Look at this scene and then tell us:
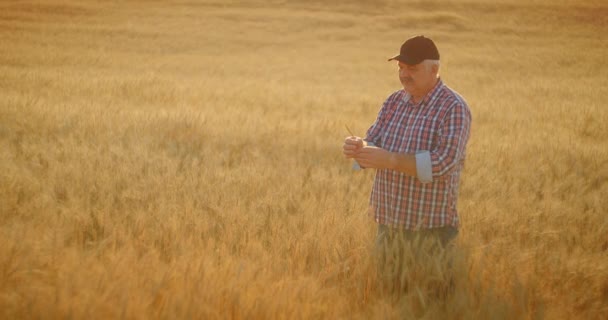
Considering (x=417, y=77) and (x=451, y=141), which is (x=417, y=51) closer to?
(x=417, y=77)

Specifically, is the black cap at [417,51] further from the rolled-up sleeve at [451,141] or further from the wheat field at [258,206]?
the wheat field at [258,206]

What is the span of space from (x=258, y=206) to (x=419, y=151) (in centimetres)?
150

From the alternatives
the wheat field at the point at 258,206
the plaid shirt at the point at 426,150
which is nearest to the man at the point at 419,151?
the plaid shirt at the point at 426,150

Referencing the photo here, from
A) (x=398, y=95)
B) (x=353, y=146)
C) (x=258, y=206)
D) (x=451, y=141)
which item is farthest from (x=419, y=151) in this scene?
(x=258, y=206)

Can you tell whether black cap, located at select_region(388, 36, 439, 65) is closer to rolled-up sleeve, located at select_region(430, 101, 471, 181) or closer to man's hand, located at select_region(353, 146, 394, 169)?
rolled-up sleeve, located at select_region(430, 101, 471, 181)

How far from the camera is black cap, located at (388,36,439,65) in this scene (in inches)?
83.2

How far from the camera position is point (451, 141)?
204 cm

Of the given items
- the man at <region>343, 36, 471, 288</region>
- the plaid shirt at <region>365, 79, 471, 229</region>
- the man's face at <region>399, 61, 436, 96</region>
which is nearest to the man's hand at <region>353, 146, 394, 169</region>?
the man at <region>343, 36, 471, 288</region>

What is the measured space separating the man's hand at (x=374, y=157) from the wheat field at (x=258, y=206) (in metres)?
0.51

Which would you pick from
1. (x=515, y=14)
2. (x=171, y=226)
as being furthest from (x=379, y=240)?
(x=515, y=14)

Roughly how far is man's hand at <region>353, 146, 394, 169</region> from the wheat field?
1.66ft

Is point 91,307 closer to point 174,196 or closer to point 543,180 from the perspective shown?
point 174,196

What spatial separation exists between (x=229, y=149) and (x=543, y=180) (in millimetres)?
3671

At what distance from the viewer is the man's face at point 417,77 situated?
7.20ft
